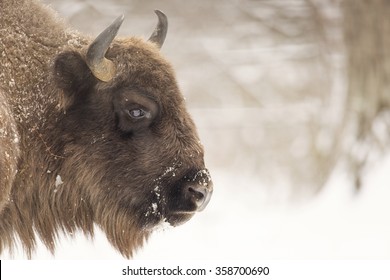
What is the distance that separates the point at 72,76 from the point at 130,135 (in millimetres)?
Answer: 534

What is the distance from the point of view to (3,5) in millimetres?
5363

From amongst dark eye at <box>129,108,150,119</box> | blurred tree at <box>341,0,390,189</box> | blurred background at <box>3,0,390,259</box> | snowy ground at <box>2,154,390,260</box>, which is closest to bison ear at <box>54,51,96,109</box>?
dark eye at <box>129,108,150,119</box>

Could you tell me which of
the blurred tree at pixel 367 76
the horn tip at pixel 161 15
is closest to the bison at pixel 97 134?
the horn tip at pixel 161 15

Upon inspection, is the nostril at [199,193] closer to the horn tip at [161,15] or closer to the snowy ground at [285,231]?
the horn tip at [161,15]

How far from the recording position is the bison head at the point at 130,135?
16.9 feet

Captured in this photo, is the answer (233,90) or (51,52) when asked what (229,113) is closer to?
(233,90)

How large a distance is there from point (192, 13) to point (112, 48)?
10.3m

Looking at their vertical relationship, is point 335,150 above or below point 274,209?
above

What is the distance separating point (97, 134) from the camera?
17.1ft

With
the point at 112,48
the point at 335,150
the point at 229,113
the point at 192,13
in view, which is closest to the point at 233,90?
the point at 229,113

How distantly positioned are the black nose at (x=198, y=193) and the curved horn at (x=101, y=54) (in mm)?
888

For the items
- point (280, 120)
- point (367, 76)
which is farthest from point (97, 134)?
point (280, 120)

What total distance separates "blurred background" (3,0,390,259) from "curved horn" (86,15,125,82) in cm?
216

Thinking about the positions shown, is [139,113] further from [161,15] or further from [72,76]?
[161,15]
